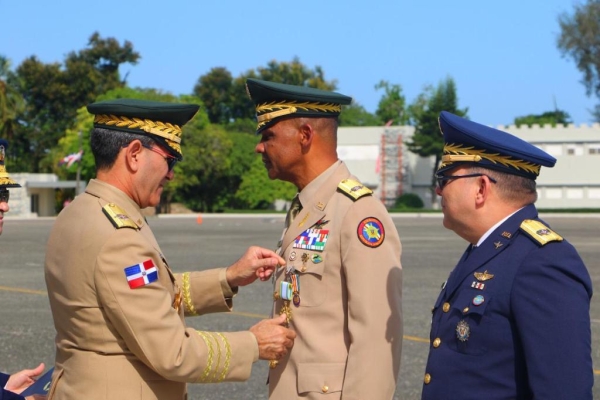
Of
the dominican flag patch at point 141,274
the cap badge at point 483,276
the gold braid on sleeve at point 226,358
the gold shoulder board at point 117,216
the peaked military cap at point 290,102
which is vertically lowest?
the gold braid on sleeve at point 226,358

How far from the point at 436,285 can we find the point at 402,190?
5704 cm

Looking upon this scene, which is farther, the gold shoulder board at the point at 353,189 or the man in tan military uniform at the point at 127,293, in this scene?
the gold shoulder board at the point at 353,189

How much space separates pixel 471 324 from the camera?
8.52ft

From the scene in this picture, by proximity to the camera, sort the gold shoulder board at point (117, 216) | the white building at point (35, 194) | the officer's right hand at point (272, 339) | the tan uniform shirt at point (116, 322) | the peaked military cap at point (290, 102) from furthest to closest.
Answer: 1. the white building at point (35, 194)
2. the peaked military cap at point (290, 102)
3. the officer's right hand at point (272, 339)
4. the gold shoulder board at point (117, 216)
5. the tan uniform shirt at point (116, 322)

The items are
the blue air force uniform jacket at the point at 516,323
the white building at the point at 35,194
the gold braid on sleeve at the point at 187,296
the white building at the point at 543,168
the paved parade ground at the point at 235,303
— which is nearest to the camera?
the blue air force uniform jacket at the point at 516,323

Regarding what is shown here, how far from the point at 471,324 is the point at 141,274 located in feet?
3.51

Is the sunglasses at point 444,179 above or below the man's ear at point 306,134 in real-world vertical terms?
below

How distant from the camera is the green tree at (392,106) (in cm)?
9081

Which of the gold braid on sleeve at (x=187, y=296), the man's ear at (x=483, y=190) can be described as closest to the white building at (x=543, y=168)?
the gold braid on sleeve at (x=187, y=296)

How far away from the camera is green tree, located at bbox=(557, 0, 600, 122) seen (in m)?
71.4

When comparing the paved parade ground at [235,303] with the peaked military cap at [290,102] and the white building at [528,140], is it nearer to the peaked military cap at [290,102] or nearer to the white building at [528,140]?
the peaked military cap at [290,102]

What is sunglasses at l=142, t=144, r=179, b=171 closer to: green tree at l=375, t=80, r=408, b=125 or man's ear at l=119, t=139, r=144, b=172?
man's ear at l=119, t=139, r=144, b=172

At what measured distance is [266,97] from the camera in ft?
11.7

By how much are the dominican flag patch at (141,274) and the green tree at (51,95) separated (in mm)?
69432
